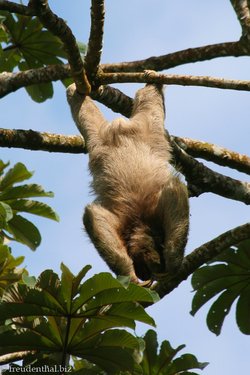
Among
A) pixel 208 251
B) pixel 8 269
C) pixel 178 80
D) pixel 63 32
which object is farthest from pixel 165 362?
pixel 63 32

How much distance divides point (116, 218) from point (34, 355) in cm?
202

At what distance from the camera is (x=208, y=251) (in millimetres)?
5590

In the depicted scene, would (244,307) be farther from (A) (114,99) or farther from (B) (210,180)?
(A) (114,99)

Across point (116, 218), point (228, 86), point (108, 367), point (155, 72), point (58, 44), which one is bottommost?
point (108, 367)

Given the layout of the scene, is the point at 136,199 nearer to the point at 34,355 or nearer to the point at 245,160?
the point at 245,160

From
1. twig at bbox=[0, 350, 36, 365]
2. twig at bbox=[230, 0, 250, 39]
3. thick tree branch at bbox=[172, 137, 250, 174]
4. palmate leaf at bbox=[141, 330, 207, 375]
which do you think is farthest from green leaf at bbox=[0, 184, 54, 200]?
twig at bbox=[230, 0, 250, 39]

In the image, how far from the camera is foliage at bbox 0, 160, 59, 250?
671cm

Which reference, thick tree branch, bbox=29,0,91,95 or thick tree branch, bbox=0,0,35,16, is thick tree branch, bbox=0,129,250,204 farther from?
thick tree branch, bbox=0,0,35,16

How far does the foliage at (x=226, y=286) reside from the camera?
241 inches

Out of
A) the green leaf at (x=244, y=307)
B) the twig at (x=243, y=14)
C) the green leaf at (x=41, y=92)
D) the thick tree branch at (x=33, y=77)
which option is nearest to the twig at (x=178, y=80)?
the thick tree branch at (x=33, y=77)

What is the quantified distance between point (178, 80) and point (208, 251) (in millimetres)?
1447

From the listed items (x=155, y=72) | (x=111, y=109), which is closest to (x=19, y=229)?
(x=111, y=109)

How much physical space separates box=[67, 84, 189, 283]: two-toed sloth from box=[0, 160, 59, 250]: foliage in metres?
0.50

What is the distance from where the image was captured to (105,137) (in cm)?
706
